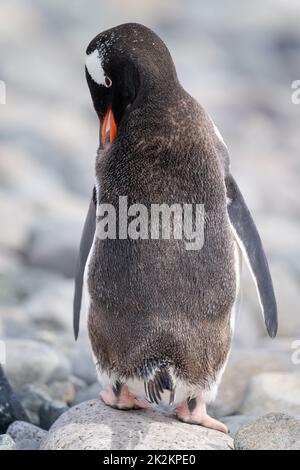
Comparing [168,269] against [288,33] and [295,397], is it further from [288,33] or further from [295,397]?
[288,33]

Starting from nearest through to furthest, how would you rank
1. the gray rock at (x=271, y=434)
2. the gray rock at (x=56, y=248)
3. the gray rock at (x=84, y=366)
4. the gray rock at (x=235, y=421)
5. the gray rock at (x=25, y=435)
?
1. the gray rock at (x=271, y=434)
2. the gray rock at (x=25, y=435)
3. the gray rock at (x=235, y=421)
4. the gray rock at (x=84, y=366)
5. the gray rock at (x=56, y=248)

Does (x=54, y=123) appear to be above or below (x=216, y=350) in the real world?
above

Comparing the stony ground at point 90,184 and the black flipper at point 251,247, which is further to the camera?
the stony ground at point 90,184

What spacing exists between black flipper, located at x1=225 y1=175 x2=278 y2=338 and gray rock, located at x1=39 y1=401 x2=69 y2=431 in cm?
78

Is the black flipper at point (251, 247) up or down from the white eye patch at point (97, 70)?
down

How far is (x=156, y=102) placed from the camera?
270 cm

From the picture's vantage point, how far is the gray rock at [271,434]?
246cm

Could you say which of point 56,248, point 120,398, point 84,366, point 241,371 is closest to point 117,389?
point 120,398

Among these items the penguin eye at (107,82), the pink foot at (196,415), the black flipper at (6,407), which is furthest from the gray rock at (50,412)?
the penguin eye at (107,82)

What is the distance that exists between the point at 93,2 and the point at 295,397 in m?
13.2

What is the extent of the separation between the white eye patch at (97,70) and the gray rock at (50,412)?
3.70ft

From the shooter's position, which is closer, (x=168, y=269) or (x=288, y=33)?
(x=168, y=269)

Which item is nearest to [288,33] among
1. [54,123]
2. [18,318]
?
[54,123]

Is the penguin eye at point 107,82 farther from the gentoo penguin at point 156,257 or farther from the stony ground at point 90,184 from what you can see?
the stony ground at point 90,184
